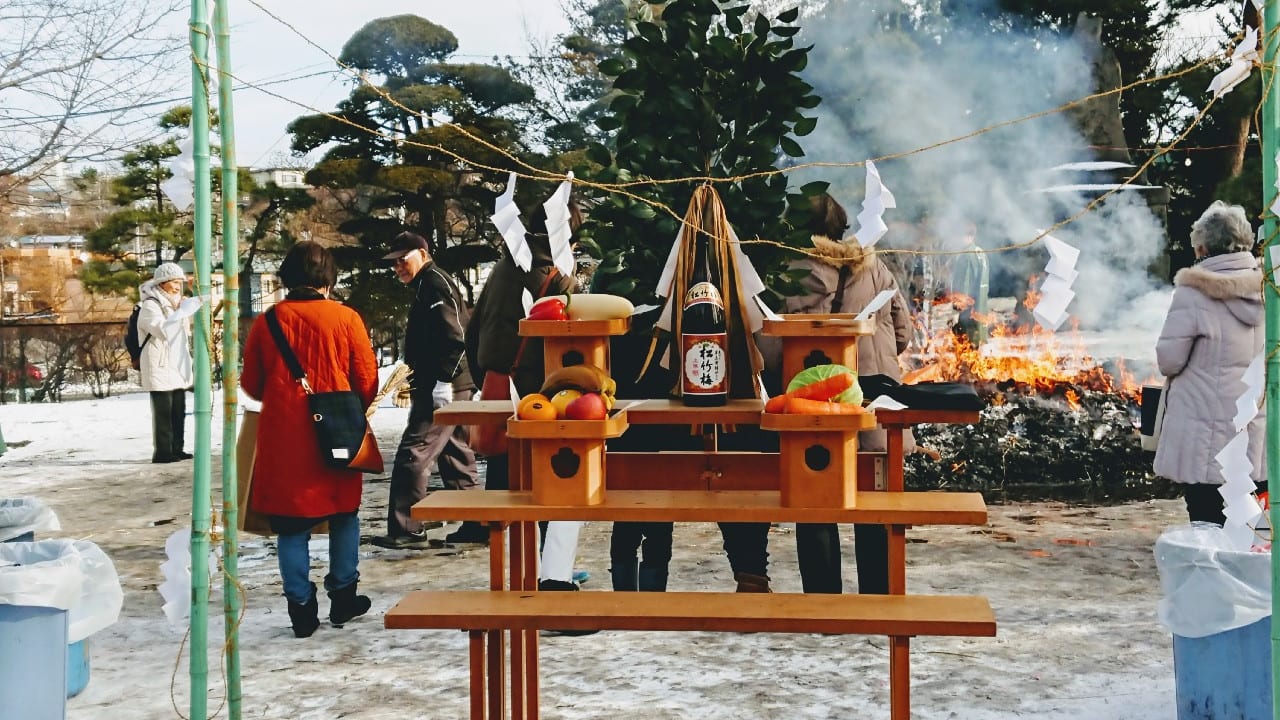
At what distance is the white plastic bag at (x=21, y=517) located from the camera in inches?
159

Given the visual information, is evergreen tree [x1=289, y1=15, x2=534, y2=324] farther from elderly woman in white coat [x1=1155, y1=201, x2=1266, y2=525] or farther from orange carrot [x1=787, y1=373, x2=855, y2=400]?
orange carrot [x1=787, y1=373, x2=855, y2=400]

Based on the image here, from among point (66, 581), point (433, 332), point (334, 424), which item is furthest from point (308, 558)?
point (433, 332)

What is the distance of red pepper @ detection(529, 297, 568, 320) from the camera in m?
3.40

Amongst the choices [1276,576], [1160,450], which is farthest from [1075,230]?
[1276,576]

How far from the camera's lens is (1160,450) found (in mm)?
4762

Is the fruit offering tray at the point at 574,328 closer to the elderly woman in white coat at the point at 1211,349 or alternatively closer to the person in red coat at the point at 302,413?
the person in red coat at the point at 302,413

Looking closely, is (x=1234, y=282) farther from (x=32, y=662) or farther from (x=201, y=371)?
(x=32, y=662)

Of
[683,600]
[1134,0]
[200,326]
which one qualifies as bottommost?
[683,600]

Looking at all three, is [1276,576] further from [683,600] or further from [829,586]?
[829,586]

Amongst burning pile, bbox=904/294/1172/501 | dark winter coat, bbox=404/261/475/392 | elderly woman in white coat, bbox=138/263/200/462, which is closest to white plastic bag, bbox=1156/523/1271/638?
dark winter coat, bbox=404/261/475/392

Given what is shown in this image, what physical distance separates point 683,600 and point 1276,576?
1.38m

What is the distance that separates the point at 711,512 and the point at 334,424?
213cm

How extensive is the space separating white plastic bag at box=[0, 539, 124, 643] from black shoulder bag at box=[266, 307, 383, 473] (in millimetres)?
966

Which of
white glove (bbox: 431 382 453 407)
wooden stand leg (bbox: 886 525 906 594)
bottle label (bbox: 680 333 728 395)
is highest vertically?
bottle label (bbox: 680 333 728 395)
